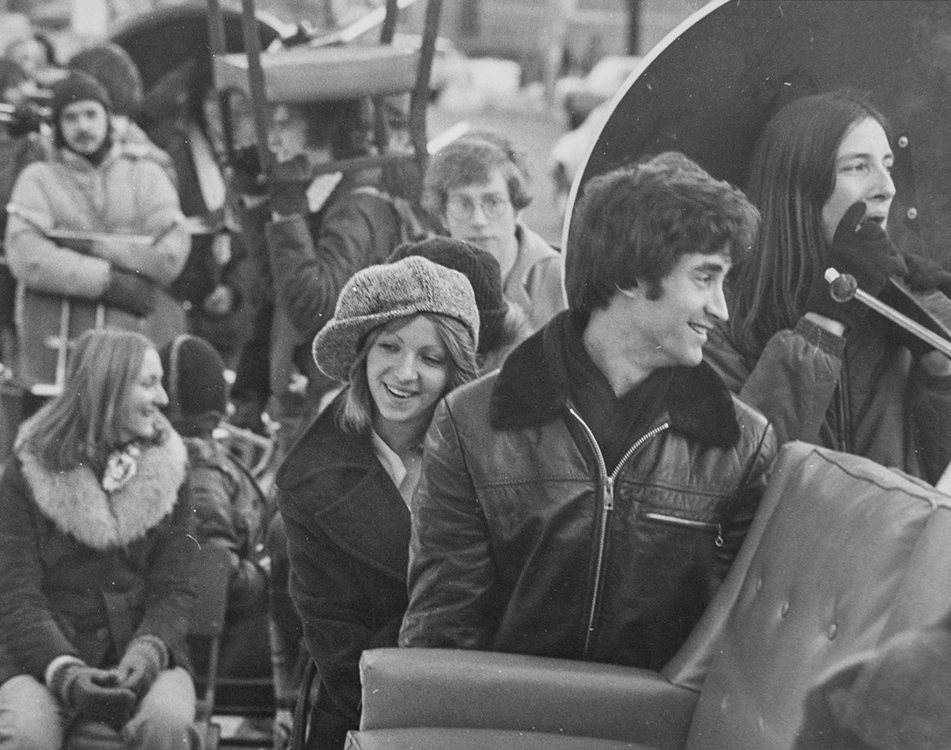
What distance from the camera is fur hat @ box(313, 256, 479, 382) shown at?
3.27m

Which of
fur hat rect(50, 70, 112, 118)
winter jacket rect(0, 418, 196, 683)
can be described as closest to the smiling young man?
winter jacket rect(0, 418, 196, 683)

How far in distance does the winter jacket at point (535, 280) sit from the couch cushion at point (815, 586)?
3.50 ft

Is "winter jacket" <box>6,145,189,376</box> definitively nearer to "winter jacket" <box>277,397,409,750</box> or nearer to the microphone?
A: "winter jacket" <box>277,397,409,750</box>

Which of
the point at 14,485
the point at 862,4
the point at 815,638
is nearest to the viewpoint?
the point at 815,638

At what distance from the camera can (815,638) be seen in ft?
8.66

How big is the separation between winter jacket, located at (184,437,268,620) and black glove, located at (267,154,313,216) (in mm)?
614

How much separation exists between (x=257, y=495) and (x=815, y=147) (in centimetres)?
173

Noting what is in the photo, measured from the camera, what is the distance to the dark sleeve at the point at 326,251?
405cm

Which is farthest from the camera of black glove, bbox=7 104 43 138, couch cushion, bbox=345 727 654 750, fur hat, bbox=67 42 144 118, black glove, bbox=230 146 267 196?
fur hat, bbox=67 42 144 118

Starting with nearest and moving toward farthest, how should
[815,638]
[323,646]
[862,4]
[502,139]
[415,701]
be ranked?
[815,638] < [415,701] < [323,646] < [862,4] < [502,139]

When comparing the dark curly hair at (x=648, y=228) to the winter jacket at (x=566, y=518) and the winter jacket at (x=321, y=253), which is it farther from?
the winter jacket at (x=321, y=253)

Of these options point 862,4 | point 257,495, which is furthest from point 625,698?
point 257,495

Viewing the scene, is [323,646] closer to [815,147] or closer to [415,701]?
[415,701]

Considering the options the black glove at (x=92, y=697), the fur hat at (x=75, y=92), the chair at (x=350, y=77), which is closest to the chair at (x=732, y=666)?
the black glove at (x=92, y=697)
